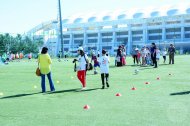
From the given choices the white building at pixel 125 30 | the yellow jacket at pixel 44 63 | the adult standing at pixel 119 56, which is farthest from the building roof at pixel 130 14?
the yellow jacket at pixel 44 63

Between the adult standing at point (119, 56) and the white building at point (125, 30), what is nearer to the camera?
the adult standing at point (119, 56)

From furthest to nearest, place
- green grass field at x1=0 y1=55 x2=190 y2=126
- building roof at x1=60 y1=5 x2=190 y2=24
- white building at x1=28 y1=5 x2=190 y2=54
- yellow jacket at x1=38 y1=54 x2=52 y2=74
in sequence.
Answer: building roof at x1=60 y1=5 x2=190 y2=24, white building at x1=28 y1=5 x2=190 y2=54, yellow jacket at x1=38 y1=54 x2=52 y2=74, green grass field at x1=0 y1=55 x2=190 y2=126

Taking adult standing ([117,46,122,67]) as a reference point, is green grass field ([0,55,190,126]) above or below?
below

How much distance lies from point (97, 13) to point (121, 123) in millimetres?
142411

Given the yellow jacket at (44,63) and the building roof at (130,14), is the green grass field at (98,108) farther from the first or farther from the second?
the building roof at (130,14)

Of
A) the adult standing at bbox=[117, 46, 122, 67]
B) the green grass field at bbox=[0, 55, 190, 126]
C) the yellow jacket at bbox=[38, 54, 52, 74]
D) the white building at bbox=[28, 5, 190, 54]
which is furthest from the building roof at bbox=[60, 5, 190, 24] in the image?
the green grass field at bbox=[0, 55, 190, 126]

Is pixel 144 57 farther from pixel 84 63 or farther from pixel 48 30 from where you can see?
pixel 48 30

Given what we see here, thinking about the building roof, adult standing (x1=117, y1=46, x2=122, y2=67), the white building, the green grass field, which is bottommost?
the green grass field

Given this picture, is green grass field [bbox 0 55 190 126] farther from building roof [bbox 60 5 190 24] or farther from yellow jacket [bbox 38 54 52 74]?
building roof [bbox 60 5 190 24]

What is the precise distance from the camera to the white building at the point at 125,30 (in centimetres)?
11412

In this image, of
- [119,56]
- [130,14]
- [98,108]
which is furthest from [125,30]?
[98,108]

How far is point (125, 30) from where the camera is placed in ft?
403

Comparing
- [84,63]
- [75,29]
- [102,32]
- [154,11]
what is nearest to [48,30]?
[75,29]

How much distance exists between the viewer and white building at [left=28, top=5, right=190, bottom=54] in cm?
11412
